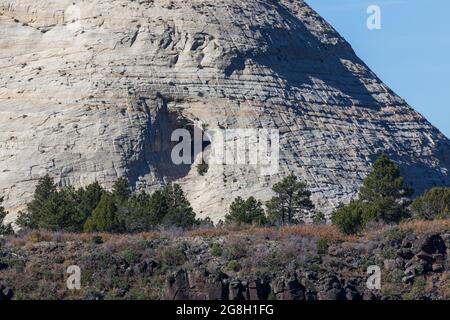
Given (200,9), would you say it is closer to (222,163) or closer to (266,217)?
(222,163)

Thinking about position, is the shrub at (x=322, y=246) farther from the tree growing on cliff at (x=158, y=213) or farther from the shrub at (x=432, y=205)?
the tree growing on cliff at (x=158, y=213)

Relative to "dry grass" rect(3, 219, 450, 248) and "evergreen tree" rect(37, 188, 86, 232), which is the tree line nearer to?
"evergreen tree" rect(37, 188, 86, 232)

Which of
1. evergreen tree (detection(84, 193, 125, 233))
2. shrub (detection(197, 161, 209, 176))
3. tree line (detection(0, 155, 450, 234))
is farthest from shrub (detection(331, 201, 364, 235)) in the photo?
shrub (detection(197, 161, 209, 176))

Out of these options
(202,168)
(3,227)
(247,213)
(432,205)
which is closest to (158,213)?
(247,213)

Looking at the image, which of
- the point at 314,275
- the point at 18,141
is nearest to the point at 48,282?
the point at 314,275

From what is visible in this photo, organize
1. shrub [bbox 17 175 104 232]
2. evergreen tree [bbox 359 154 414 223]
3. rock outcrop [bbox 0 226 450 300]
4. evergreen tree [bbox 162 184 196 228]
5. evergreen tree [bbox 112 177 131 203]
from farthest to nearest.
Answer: evergreen tree [bbox 112 177 131 203] < evergreen tree [bbox 162 184 196 228] < evergreen tree [bbox 359 154 414 223] < shrub [bbox 17 175 104 232] < rock outcrop [bbox 0 226 450 300]
